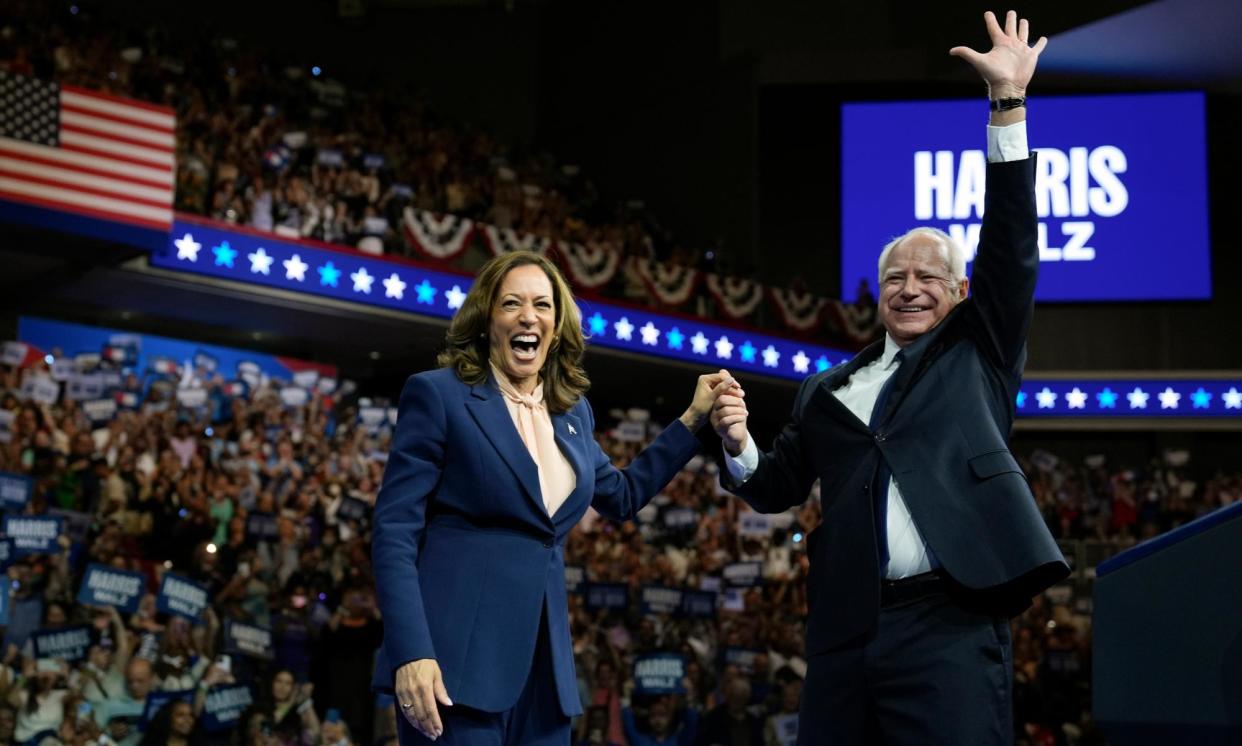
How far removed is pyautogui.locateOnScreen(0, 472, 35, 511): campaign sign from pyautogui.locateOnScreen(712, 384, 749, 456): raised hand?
20.3 feet

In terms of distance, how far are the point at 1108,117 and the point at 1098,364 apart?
3.37 m

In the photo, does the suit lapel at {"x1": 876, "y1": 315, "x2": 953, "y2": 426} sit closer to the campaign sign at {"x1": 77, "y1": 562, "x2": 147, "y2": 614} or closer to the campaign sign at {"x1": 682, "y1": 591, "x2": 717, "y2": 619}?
the campaign sign at {"x1": 77, "y1": 562, "x2": 147, "y2": 614}

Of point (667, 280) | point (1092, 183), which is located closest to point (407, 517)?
point (667, 280)

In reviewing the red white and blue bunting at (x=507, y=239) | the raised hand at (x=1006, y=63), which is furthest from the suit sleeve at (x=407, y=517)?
the red white and blue bunting at (x=507, y=239)

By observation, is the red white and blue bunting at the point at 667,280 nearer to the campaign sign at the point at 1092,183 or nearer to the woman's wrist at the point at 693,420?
the campaign sign at the point at 1092,183

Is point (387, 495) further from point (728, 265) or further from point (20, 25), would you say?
point (728, 265)

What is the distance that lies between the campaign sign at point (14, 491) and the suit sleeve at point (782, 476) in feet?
20.3

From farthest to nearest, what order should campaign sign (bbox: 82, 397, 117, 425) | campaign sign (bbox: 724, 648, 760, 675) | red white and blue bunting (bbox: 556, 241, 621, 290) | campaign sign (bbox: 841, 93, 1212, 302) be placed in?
campaign sign (bbox: 841, 93, 1212, 302) < red white and blue bunting (bbox: 556, 241, 621, 290) < campaign sign (bbox: 82, 397, 117, 425) < campaign sign (bbox: 724, 648, 760, 675)

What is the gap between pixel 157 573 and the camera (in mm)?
8312

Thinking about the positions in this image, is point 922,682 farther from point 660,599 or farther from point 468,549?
point 660,599

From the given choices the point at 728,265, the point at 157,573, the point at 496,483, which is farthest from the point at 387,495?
the point at 728,265

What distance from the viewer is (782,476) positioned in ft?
9.79

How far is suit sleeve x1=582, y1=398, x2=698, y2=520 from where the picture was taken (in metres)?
2.93

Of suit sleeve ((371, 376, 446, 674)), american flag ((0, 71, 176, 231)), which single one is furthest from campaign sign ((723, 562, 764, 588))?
suit sleeve ((371, 376, 446, 674))
